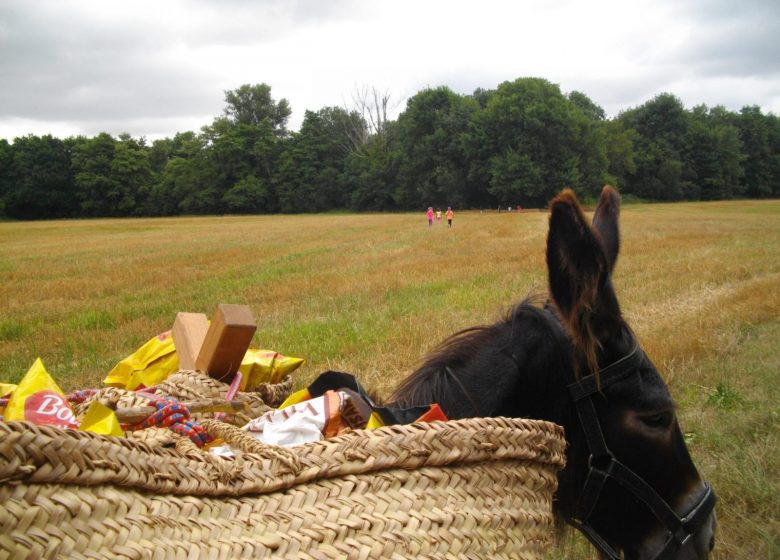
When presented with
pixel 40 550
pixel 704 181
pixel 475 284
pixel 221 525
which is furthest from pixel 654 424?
pixel 704 181

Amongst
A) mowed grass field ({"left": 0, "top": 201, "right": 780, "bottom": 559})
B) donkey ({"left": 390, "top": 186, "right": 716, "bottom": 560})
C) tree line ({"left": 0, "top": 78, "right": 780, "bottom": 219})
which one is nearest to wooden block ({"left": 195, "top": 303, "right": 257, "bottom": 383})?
donkey ({"left": 390, "top": 186, "right": 716, "bottom": 560})

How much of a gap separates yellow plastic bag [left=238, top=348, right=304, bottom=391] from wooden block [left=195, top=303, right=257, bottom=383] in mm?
319

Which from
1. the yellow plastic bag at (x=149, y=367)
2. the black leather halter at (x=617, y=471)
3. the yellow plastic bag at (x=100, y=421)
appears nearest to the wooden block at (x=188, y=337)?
the yellow plastic bag at (x=149, y=367)

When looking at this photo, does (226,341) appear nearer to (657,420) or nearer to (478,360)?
(478,360)

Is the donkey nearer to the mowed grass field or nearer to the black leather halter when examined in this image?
the black leather halter

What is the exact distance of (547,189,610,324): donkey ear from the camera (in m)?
1.60

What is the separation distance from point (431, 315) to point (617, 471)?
594 centimetres

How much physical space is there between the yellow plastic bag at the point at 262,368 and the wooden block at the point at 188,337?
233mm

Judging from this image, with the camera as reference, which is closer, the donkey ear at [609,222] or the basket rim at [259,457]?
the basket rim at [259,457]

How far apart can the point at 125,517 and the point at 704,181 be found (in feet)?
284

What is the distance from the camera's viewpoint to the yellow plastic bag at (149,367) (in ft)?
10.2

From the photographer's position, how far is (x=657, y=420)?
1.99 meters

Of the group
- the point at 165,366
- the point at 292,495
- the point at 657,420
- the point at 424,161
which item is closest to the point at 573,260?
the point at 657,420

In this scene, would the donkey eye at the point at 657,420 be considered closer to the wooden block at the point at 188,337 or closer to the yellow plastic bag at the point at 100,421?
the yellow plastic bag at the point at 100,421
